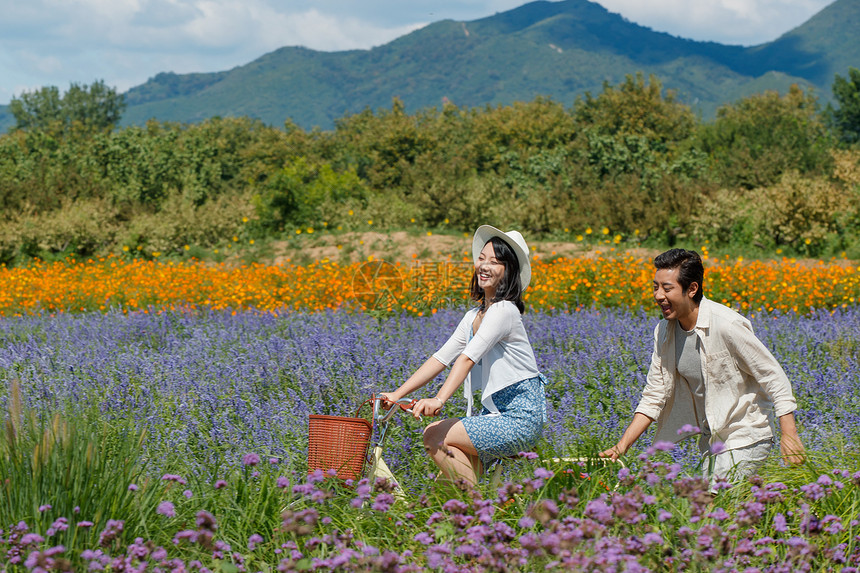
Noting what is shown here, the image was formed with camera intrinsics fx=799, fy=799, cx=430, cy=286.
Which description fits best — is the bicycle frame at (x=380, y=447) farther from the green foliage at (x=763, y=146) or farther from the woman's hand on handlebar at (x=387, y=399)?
the green foliage at (x=763, y=146)

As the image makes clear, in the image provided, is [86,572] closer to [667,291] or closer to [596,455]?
[596,455]

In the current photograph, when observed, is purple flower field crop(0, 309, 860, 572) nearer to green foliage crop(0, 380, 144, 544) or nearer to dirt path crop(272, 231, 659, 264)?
green foliage crop(0, 380, 144, 544)

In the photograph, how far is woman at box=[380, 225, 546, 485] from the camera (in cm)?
312

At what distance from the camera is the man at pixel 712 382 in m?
3.15

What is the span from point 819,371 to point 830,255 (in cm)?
967

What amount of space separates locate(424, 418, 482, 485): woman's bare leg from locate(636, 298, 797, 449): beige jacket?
0.80 m

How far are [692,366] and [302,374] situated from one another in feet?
7.44

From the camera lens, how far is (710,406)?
326cm

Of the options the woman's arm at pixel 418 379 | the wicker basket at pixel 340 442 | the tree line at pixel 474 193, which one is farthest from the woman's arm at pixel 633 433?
the tree line at pixel 474 193

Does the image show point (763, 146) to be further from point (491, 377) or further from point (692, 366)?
point (491, 377)

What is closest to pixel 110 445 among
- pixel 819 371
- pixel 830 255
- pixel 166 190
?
pixel 819 371

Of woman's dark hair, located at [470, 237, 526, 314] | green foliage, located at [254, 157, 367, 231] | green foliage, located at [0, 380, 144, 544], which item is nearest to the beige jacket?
woman's dark hair, located at [470, 237, 526, 314]

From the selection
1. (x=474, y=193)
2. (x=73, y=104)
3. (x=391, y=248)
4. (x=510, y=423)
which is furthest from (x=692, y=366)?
(x=73, y=104)

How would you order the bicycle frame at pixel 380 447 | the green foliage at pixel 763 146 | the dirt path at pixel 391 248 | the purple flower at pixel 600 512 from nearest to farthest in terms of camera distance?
the purple flower at pixel 600 512 < the bicycle frame at pixel 380 447 < the dirt path at pixel 391 248 < the green foliage at pixel 763 146
